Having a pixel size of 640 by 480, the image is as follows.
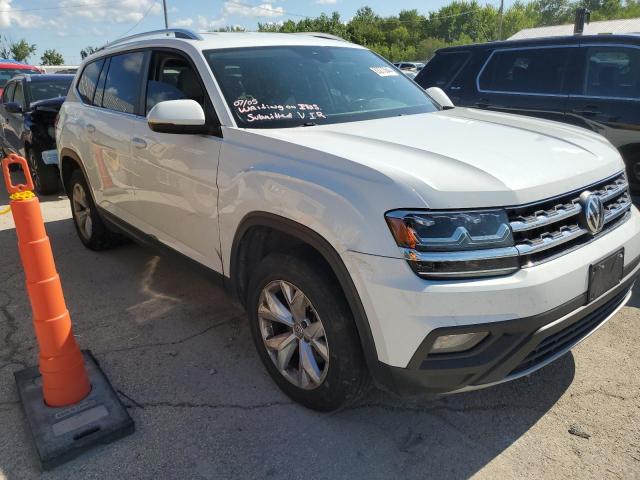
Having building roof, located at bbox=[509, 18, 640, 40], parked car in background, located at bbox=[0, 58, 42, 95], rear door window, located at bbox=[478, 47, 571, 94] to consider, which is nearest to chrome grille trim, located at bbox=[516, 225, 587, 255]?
rear door window, located at bbox=[478, 47, 571, 94]

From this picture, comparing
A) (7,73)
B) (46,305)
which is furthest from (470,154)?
(7,73)

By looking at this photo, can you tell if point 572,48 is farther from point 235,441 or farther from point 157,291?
point 235,441

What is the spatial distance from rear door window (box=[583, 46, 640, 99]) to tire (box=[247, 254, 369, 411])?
412 cm

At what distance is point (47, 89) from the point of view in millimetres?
8734

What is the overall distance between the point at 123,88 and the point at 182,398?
2465 mm

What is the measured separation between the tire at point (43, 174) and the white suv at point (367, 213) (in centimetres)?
478

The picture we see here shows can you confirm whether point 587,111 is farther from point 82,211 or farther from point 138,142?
point 82,211

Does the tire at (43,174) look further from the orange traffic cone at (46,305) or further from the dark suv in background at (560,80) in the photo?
the orange traffic cone at (46,305)

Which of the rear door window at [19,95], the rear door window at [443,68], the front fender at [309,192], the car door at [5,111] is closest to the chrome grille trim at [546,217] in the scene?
the front fender at [309,192]

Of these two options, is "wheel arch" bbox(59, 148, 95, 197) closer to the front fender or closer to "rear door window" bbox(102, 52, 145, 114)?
"rear door window" bbox(102, 52, 145, 114)

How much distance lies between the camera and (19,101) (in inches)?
344

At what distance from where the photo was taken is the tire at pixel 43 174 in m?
7.89

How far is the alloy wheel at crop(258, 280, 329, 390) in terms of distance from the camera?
8.41 feet

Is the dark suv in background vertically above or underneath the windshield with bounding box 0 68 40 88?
underneath
